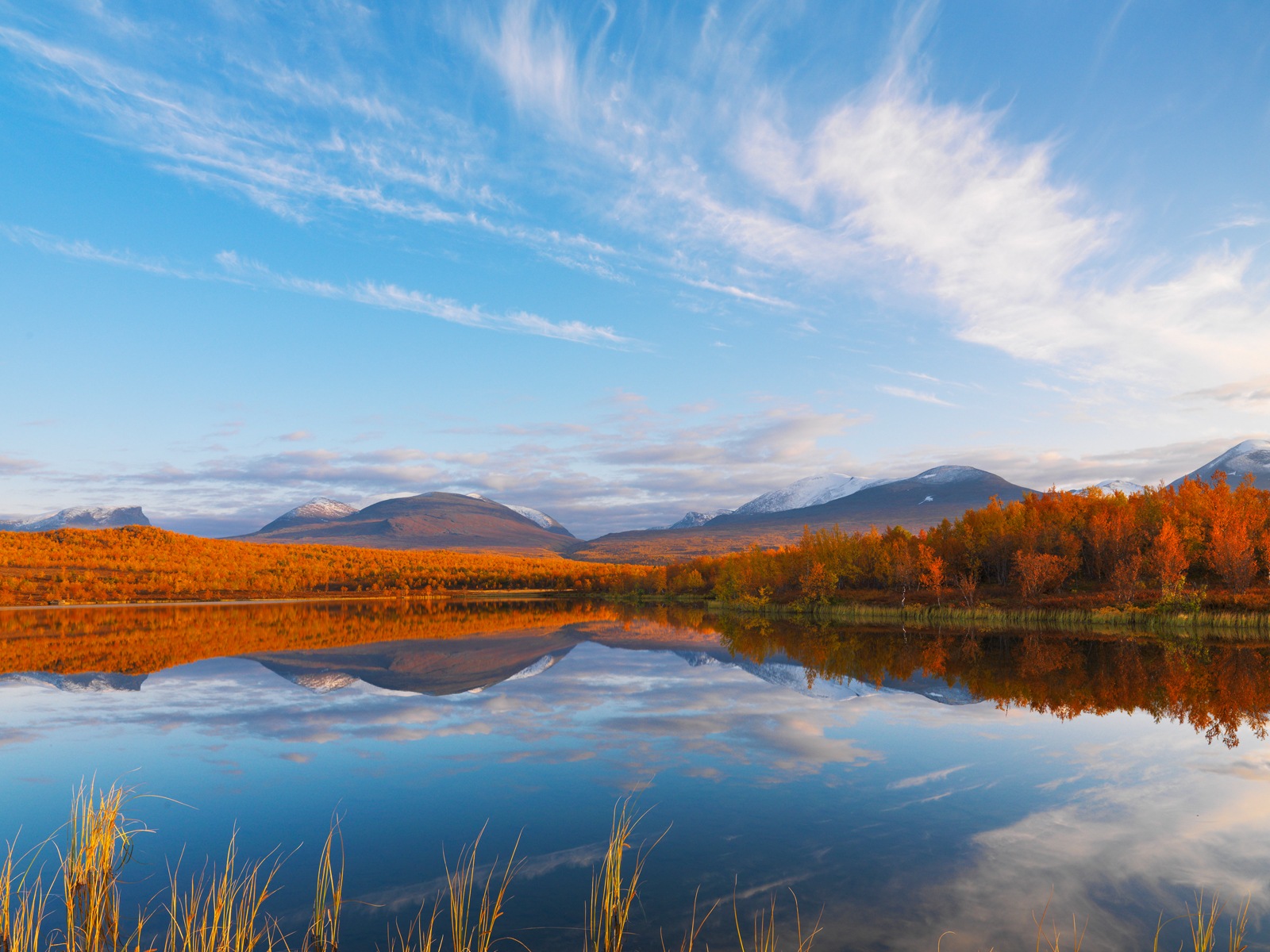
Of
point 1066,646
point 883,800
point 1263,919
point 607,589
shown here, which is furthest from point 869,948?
point 607,589

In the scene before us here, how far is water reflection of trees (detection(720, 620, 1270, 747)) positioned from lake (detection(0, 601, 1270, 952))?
24 cm

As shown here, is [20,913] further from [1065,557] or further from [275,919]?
[1065,557]

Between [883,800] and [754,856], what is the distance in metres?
3.69

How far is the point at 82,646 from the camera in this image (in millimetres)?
38688

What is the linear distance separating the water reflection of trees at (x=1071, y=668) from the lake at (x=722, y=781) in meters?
0.24

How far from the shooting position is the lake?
27.1 ft

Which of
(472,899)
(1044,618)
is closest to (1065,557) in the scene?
(1044,618)

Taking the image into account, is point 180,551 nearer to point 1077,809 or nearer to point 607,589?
point 607,589

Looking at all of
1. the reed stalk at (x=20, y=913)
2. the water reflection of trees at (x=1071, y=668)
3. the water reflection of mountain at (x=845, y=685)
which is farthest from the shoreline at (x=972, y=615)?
the reed stalk at (x=20, y=913)

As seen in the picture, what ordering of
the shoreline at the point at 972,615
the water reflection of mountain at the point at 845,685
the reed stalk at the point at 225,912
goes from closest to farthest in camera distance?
the reed stalk at the point at 225,912
the water reflection of mountain at the point at 845,685
the shoreline at the point at 972,615

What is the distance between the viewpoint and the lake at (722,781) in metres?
8.27

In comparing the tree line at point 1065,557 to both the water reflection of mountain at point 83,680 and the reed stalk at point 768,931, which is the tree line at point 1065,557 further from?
the water reflection of mountain at point 83,680

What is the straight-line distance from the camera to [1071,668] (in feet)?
90.8

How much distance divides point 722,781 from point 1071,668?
844 inches
